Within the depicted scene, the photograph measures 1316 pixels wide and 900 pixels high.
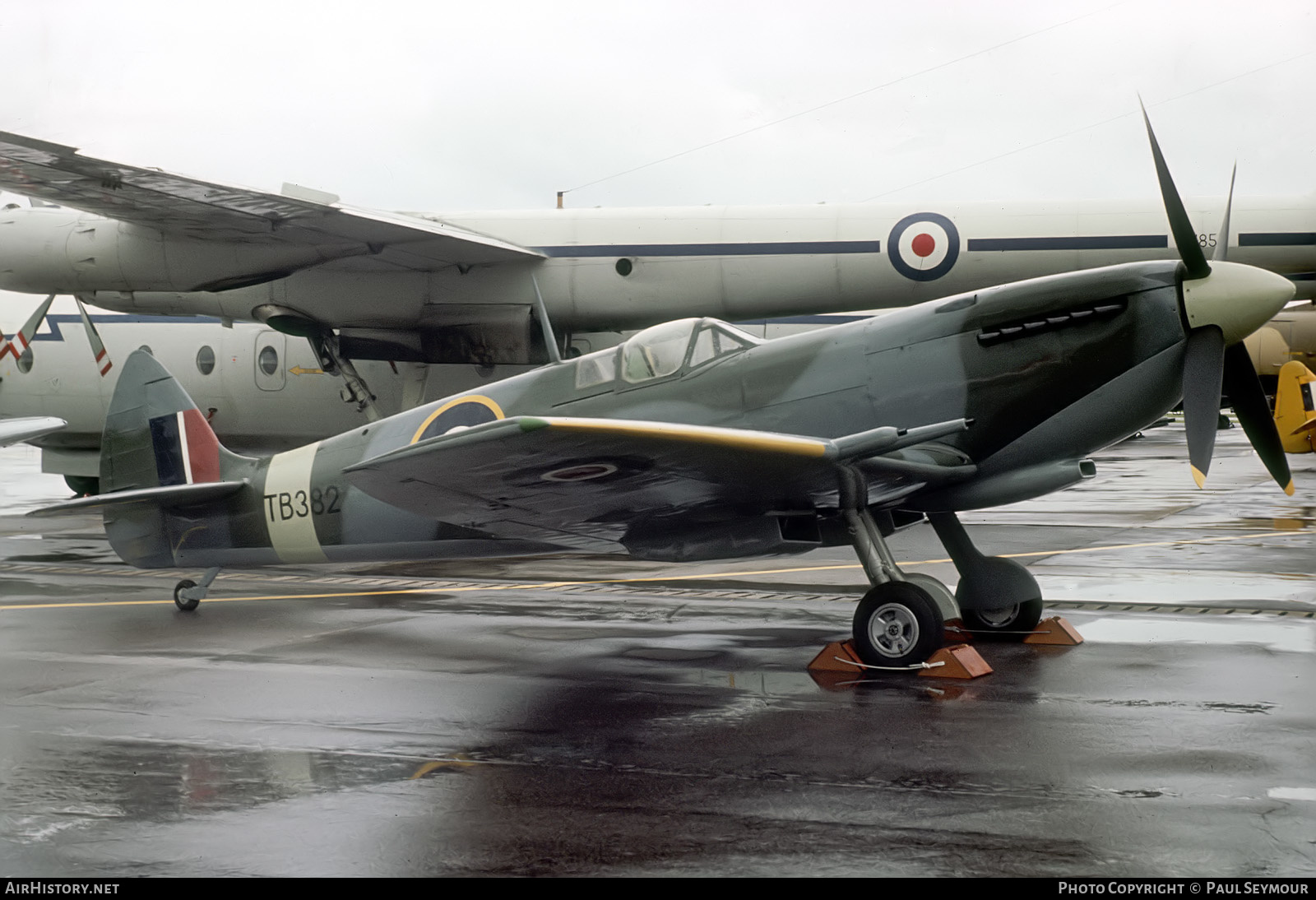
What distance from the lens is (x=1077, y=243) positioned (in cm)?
1526

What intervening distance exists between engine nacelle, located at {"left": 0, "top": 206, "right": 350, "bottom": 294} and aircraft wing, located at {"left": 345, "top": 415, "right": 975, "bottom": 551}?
938cm

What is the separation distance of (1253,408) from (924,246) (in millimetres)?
8062

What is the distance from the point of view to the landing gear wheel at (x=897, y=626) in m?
7.00

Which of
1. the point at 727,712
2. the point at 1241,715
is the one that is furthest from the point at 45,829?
Answer: the point at 1241,715

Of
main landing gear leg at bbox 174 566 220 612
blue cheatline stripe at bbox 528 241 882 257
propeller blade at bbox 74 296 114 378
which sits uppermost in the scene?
blue cheatline stripe at bbox 528 241 882 257

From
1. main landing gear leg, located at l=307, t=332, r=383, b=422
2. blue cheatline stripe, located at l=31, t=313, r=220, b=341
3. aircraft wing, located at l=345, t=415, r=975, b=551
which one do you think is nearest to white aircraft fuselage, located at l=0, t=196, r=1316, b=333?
main landing gear leg, located at l=307, t=332, r=383, b=422

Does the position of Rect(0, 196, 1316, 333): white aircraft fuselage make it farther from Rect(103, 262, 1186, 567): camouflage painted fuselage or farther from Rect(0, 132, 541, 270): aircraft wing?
Rect(103, 262, 1186, 567): camouflage painted fuselage

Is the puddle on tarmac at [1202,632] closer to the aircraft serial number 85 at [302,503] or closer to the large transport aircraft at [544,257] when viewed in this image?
the aircraft serial number 85 at [302,503]

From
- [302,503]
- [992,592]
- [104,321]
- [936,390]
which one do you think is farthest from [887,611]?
[104,321]

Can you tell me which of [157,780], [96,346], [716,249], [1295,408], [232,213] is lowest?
[1295,408]

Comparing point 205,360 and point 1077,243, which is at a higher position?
point 1077,243

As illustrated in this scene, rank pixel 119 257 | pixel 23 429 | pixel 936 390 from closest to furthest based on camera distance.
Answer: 1. pixel 936 390
2. pixel 23 429
3. pixel 119 257

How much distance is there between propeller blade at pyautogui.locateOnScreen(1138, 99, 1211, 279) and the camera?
687cm

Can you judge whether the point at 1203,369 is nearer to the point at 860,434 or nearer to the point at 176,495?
the point at 860,434
